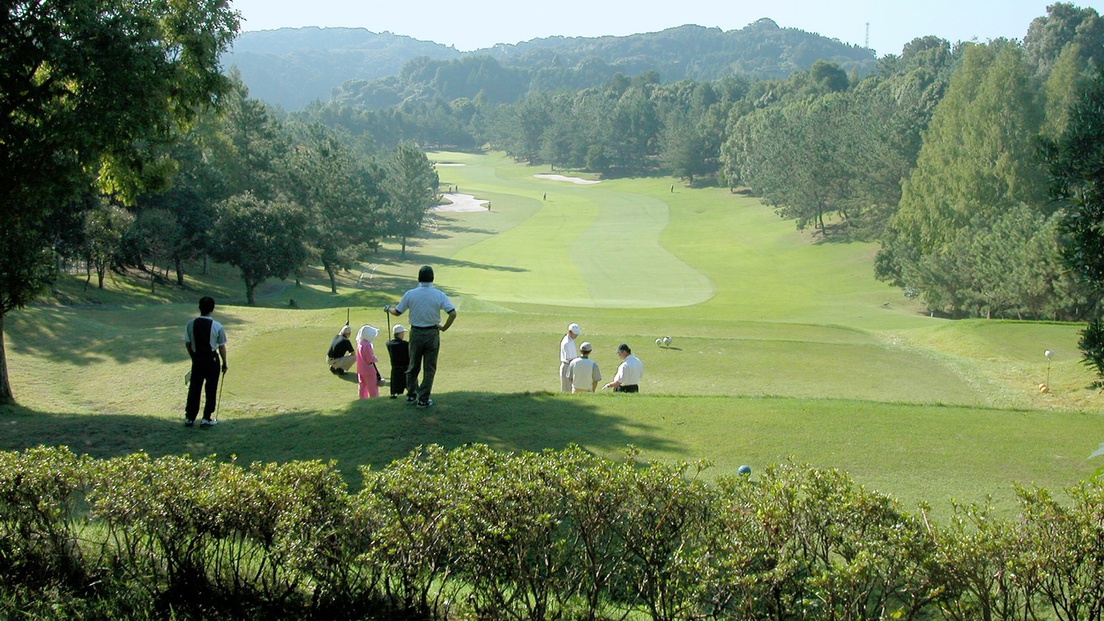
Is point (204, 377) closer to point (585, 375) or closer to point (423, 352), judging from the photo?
point (423, 352)

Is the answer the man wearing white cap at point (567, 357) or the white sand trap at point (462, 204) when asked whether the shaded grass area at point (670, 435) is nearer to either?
the man wearing white cap at point (567, 357)

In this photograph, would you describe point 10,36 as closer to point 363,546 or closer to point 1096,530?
point 363,546

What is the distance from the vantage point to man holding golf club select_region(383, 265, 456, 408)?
1242 cm

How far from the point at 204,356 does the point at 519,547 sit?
8347 mm

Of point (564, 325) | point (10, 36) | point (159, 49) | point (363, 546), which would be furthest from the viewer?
point (564, 325)

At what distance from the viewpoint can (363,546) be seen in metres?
6.25

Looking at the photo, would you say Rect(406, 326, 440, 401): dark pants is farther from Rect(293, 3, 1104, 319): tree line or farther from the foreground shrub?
Rect(293, 3, 1104, 319): tree line

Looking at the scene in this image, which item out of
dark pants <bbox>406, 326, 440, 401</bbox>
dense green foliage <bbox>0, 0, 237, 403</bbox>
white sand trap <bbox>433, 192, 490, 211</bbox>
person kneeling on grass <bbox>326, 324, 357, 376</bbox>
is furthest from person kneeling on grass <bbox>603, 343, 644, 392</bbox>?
white sand trap <bbox>433, 192, 490, 211</bbox>

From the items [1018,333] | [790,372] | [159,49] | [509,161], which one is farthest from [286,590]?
[509,161]

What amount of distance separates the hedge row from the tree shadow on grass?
124 inches

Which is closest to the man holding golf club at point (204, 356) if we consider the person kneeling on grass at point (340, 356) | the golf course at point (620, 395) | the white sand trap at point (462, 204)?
the golf course at point (620, 395)

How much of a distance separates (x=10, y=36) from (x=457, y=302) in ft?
66.9

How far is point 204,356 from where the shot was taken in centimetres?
1270

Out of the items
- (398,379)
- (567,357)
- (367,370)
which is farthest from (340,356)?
(567,357)
